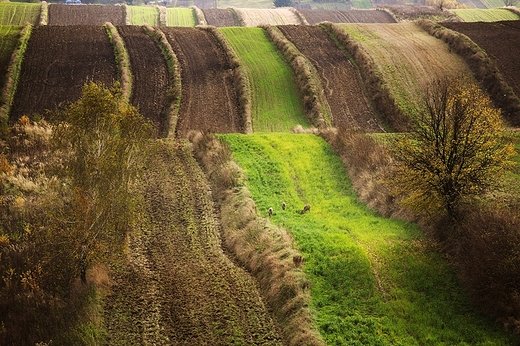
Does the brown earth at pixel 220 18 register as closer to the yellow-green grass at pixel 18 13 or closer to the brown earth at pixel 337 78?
the brown earth at pixel 337 78

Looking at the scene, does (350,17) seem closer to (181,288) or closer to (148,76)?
(148,76)

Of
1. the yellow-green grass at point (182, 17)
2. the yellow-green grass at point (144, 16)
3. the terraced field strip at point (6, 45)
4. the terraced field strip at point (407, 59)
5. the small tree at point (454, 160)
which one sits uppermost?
the small tree at point (454, 160)

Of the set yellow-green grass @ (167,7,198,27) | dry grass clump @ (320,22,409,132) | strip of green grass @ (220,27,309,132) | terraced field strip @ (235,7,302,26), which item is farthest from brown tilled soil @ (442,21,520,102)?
yellow-green grass @ (167,7,198,27)

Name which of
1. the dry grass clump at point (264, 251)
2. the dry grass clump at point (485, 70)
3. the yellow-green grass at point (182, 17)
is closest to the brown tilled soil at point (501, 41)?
the dry grass clump at point (485, 70)

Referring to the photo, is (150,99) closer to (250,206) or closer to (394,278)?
(250,206)

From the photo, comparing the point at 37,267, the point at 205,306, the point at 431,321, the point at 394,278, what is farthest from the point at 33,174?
the point at 431,321

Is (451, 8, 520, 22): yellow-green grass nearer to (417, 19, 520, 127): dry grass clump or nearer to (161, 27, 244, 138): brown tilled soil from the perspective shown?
(417, 19, 520, 127): dry grass clump
